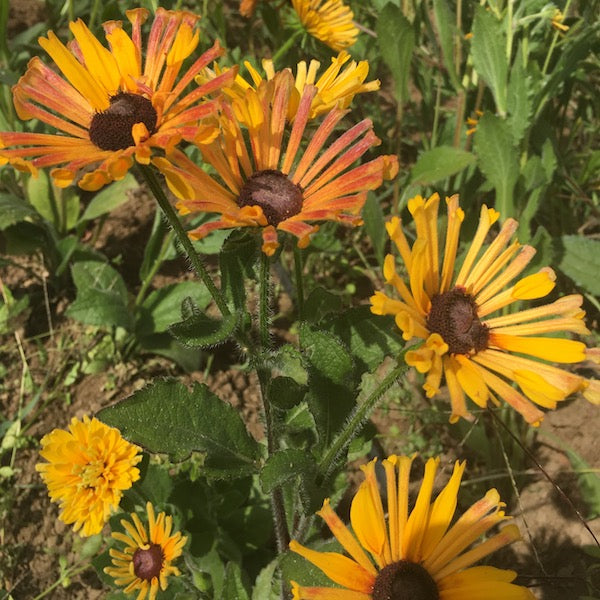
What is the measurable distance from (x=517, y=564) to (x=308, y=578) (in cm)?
99

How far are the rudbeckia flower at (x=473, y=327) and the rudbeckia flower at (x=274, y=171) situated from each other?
0.11m

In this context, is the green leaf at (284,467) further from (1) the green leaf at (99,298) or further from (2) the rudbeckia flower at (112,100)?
(1) the green leaf at (99,298)

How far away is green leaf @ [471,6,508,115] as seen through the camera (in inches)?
88.8

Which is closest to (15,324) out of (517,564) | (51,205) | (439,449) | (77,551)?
(51,205)

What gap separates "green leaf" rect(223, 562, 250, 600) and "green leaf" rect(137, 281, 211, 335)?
986mm

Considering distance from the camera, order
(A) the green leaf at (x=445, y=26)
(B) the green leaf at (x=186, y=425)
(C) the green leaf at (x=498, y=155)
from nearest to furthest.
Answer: (B) the green leaf at (x=186, y=425) → (C) the green leaf at (x=498, y=155) → (A) the green leaf at (x=445, y=26)

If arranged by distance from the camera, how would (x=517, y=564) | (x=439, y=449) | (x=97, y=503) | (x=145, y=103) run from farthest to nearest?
(x=439, y=449), (x=517, y=564), (x=97, y=503), (x=145, y=103)

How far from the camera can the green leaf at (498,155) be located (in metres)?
2.25

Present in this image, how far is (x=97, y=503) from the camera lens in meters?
1.71

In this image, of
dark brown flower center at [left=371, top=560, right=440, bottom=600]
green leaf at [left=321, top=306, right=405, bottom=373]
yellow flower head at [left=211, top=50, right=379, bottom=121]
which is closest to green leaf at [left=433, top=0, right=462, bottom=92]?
yellow flower head at [left=211, top=50, right=379, bottom=121]

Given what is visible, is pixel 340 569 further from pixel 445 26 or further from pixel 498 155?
pixel 445 26

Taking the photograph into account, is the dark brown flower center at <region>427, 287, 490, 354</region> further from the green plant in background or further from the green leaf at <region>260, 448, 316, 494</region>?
the green leaf at <region>260, 448, 316, 494</region>

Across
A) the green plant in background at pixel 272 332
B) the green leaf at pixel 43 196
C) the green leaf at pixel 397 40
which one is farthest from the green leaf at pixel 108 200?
the green leaf at pixel 397 40

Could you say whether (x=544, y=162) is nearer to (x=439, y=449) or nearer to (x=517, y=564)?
(x=439, y=449)
